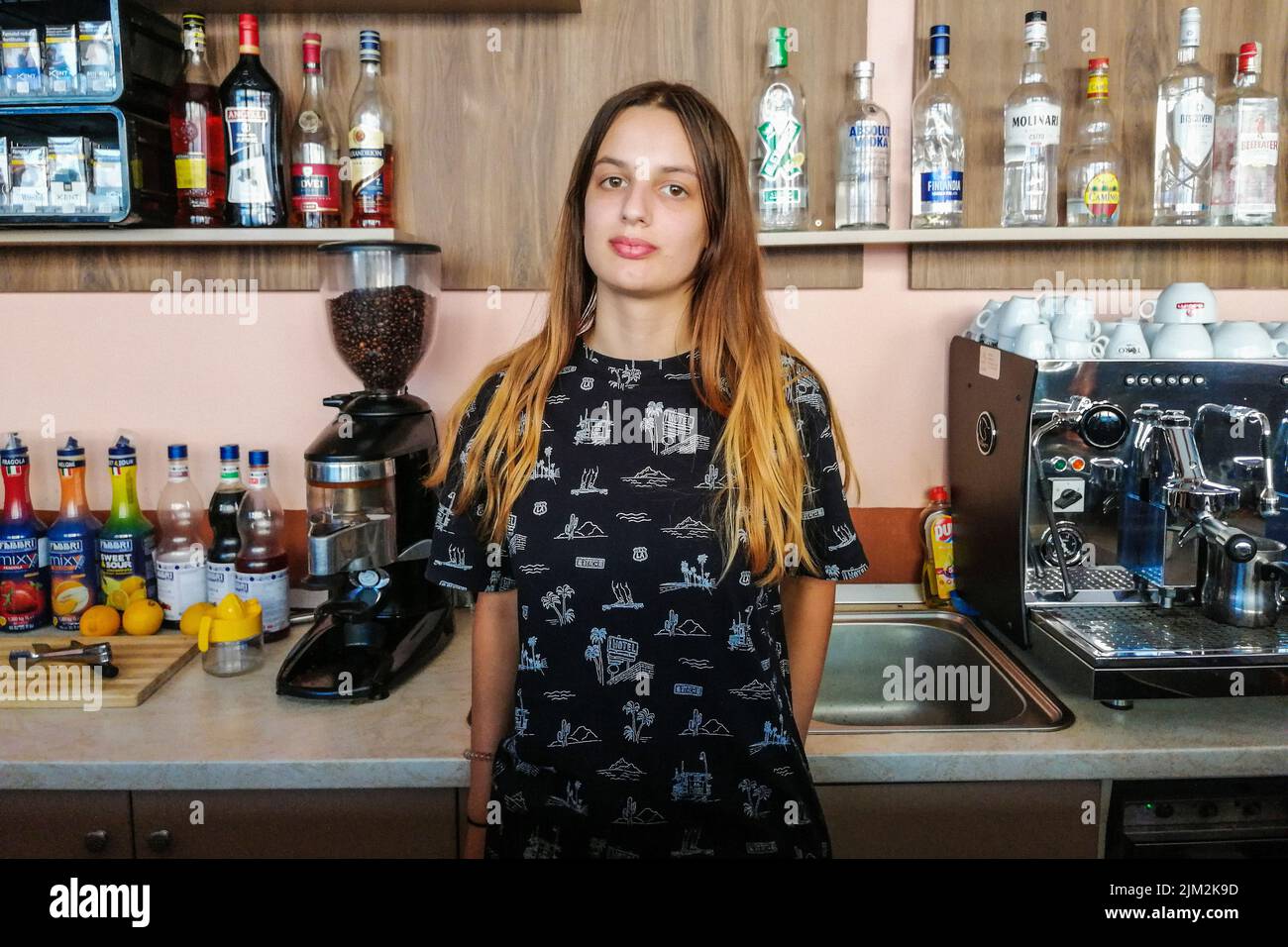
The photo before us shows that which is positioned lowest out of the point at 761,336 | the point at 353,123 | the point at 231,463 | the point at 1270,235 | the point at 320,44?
the point at 231,463

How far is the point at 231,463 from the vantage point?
5.83ft

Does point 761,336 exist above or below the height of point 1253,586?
above

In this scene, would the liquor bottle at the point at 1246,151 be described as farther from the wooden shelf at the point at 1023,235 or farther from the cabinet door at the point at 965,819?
the cabinet door at the point at 965,819

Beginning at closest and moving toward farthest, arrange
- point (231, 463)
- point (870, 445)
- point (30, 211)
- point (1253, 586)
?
point (1253, 586) < point (30, 211) < point (231, 463) < point (870, 445)

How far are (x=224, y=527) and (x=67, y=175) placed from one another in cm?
60

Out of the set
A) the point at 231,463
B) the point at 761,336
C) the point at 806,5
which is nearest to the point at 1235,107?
the point at 806,5

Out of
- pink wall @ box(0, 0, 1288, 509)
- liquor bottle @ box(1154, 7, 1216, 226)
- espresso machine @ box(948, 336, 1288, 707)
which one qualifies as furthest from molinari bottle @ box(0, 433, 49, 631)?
liquor bottle @ box(1154, 7, 1216, 226)

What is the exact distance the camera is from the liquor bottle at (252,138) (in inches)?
66.9

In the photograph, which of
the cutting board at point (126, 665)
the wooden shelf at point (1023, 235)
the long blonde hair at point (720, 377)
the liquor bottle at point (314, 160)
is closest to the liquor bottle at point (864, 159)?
the wooden shelf at point (1023, 235)

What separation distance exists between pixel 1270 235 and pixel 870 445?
2.33 ft

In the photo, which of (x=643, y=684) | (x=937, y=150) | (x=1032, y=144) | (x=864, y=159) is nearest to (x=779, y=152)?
(x=864, y=159)
